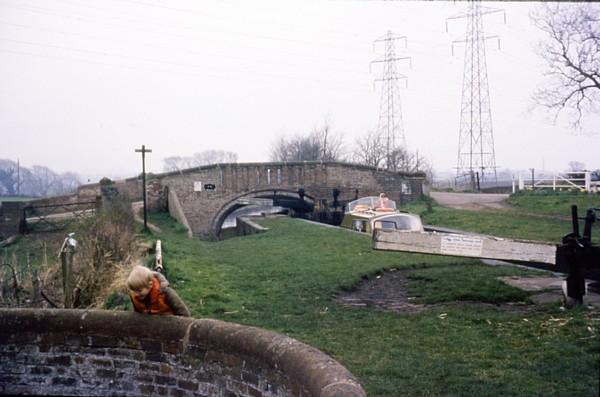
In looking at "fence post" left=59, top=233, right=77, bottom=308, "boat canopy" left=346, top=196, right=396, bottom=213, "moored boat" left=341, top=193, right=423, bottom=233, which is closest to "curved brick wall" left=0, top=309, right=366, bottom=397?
"fence post" left=59, top=233, right=77, bottom=308

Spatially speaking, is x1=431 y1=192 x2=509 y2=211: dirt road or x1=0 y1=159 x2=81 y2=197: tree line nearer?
x1=431 y1=192 x2=509 y2=211: dirt road

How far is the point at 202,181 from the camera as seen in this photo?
105 ft

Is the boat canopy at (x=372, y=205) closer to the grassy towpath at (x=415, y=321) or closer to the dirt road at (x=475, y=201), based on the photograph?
the dirt road at (x=475, y=201)

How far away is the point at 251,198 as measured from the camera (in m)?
34.6

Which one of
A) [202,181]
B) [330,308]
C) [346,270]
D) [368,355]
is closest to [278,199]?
[202,181]

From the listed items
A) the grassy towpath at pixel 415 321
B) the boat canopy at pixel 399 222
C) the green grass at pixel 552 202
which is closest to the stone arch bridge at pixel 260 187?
the green grass at pixel 552 202

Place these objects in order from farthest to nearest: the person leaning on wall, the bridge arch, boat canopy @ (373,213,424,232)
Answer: the bridge arch < boat canopy @ (373,213,424,232) < the person leaning on wall

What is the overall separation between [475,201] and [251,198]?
13.9 metres

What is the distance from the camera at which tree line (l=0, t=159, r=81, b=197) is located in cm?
3178

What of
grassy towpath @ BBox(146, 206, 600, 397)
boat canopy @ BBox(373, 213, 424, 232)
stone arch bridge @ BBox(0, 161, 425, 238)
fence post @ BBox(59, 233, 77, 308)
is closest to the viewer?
grassy towpath @ BBox(146, 206, 600, 397)

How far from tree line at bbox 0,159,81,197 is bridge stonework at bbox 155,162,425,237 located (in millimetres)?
5942

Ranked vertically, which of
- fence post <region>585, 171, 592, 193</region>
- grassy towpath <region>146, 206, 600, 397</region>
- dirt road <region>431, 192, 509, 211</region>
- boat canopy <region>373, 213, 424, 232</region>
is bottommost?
grassy towpath <region>146, 206, 600, 397</region>

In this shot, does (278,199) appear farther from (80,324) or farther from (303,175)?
(80,324)

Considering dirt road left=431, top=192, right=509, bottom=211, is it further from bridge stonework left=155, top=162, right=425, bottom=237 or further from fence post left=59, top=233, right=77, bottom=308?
fence post left=59, top=233, right=77, bottom=308
